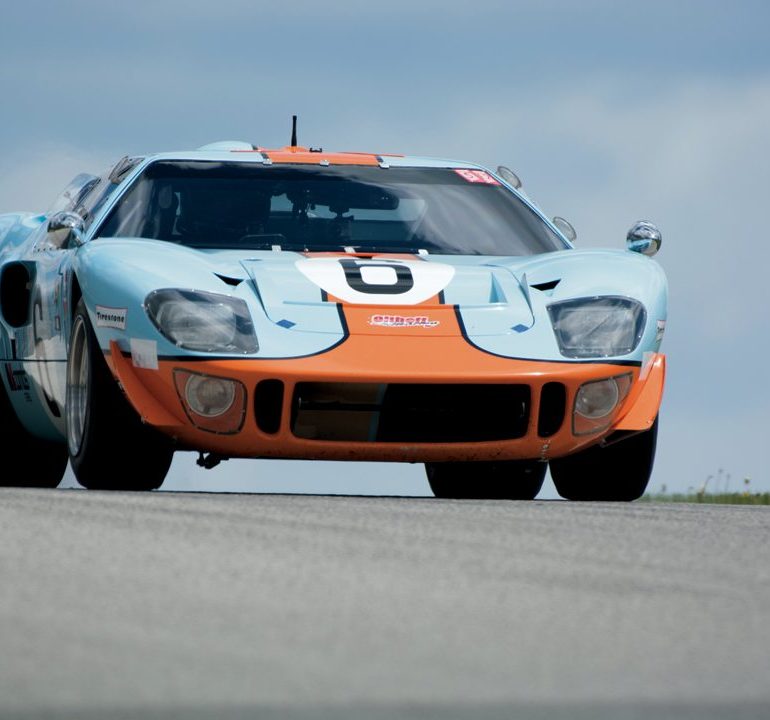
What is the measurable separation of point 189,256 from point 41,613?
3.37 meters

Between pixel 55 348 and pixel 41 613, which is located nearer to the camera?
pixel 41 613

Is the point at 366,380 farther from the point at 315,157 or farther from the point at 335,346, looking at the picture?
the point at 315,157

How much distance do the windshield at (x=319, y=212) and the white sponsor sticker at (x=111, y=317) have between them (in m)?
0.71

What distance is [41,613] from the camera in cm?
333

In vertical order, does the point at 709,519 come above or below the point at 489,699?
below

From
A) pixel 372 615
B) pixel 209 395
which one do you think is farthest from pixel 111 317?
pixel 372 615

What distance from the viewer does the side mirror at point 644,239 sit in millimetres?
7605

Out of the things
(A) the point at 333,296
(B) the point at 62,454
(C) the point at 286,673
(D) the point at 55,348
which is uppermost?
(C) the point at 286,673

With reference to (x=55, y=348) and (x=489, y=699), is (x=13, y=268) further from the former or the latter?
(x=489, y=699)

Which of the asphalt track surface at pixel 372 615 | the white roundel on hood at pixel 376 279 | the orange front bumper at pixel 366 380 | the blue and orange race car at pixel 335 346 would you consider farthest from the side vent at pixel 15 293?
the asphalt track surface at pixel 372 615

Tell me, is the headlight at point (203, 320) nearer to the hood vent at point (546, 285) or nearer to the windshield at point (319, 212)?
the windshield at point (319, 212)

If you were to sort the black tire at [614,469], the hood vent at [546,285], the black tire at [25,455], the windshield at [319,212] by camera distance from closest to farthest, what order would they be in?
the hood vent at [546,285], the black tire at [614,469], the windshield at [319,212], the black tire at [25,455]

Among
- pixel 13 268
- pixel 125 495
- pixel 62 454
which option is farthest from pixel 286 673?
pixel 62 454

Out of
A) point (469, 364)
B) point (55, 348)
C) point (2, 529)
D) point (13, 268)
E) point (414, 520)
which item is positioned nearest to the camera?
point (2, 529)
